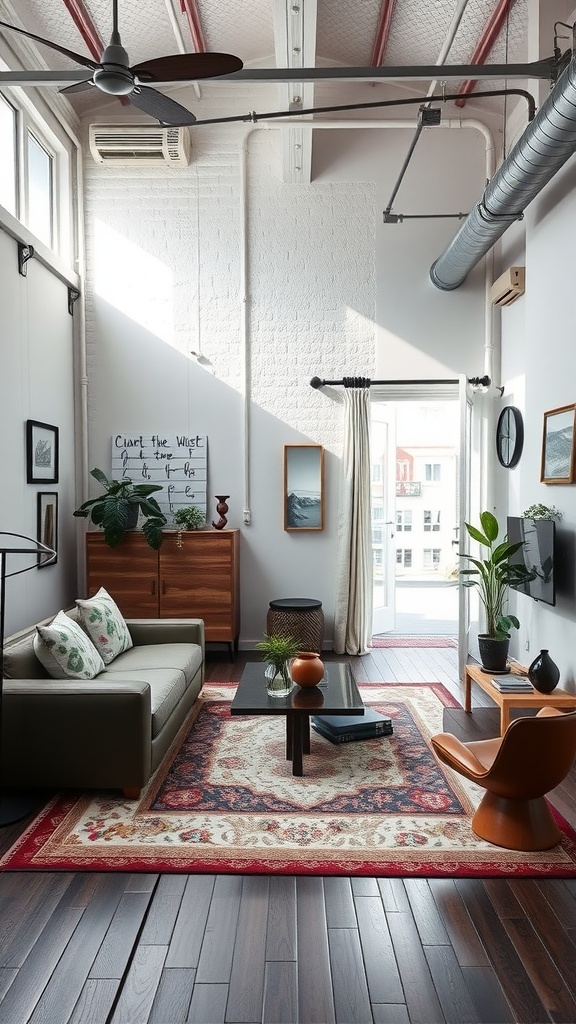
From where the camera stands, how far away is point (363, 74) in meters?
4.40

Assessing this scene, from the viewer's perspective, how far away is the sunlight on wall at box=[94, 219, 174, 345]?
686cm

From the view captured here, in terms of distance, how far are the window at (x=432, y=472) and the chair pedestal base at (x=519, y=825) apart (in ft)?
28.7

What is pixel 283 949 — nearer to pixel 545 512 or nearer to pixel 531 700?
pixel 531 700

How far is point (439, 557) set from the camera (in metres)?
11.6

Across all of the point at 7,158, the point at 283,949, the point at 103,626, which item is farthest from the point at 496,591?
the point at 7,158

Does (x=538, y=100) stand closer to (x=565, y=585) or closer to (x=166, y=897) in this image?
(x=565, y=585)

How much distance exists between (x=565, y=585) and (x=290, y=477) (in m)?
2.93

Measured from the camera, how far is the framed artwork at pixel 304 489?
686cm

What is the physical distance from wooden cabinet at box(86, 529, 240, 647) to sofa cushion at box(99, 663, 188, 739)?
5.60ft

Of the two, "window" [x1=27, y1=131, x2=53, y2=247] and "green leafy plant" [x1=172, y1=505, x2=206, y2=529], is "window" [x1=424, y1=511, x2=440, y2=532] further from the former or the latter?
"window" [x1=27, y1=131, x2=53, y2=247]

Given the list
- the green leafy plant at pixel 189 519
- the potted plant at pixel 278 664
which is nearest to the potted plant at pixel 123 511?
the green leafy plant at pixel 189 519

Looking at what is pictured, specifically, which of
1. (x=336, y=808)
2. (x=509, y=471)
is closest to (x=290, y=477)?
(x=509, y=471)

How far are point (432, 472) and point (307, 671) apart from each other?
26.5 ft

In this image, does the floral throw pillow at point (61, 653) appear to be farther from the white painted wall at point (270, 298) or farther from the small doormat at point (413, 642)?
the small doormat at point (413, 642)
